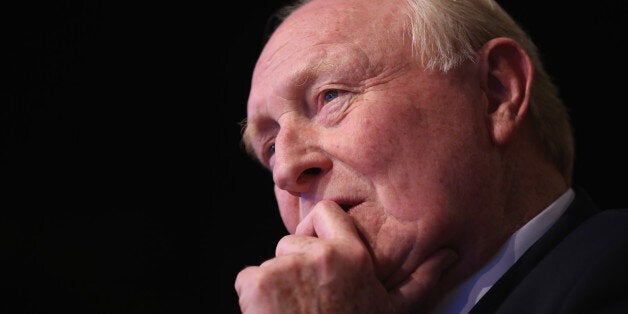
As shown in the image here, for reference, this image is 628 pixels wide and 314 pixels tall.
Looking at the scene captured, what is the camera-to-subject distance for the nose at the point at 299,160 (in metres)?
1.54

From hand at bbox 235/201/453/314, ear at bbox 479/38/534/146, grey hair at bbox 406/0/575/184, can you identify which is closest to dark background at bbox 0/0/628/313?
grey hair at bbox 406/0/575/184

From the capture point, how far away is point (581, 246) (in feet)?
4.46

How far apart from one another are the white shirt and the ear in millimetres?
230

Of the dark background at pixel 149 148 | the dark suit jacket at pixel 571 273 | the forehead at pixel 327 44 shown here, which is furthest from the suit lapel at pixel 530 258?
the dark background at pixel 149 148

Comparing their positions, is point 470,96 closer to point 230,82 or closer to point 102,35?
point 230,82

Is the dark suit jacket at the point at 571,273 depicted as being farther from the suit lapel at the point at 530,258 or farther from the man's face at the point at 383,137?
the man's face at the point at 383,137

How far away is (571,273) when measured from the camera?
127cm

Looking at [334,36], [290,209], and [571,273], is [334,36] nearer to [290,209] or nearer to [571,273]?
[290,209]

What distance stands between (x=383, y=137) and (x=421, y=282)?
0.35m

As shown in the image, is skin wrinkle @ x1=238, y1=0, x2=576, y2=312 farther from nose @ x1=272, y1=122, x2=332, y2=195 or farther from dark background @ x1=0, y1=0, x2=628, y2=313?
dark background @ x1=0, y1=0, x2=628, y2=313

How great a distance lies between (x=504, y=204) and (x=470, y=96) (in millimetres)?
287

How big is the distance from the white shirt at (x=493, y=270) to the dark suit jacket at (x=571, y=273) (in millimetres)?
37

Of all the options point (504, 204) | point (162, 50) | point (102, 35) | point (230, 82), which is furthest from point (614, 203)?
point (102, 35)

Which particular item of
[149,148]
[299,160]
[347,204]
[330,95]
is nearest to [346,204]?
[347,204]
